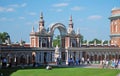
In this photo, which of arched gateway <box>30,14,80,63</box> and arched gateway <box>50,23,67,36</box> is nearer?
arched gateway <box>30,14,80,63</box>

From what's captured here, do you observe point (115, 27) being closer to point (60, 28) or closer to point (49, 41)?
point (60, 28)

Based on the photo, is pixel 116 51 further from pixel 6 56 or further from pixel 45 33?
pixel 6 56

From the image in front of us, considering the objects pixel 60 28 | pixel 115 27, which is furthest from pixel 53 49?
pixel 115 27

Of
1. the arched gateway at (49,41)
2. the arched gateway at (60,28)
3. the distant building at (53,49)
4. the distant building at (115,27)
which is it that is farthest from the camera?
the distant building at (115,27)

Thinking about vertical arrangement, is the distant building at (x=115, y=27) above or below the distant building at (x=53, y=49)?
above

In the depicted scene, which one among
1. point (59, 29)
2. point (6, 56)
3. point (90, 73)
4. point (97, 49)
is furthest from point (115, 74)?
point (97, 49)

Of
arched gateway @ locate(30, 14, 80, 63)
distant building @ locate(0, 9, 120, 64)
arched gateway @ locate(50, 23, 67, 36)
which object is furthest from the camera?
arched gateway @ locate(50, 23, 67, 36)

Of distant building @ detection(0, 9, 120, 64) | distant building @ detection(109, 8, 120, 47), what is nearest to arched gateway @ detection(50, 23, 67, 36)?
distant building @ detection(0, 9, 120, 64)

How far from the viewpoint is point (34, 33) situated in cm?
5991

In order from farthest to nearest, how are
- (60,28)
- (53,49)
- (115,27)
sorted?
(115,27) → (60,28) → (53,49)

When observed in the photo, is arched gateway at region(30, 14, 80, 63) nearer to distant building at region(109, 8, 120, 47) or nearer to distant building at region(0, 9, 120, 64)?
distant building at region(0, 9, 120, 64)

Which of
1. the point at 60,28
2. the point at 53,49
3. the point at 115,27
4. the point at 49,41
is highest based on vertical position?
the point at 115,27

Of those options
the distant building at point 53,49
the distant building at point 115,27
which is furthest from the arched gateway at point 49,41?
the distant building at point 115,27

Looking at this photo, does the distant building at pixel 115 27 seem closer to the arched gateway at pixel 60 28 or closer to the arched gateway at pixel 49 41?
the arched gateway at pixel 49 41
